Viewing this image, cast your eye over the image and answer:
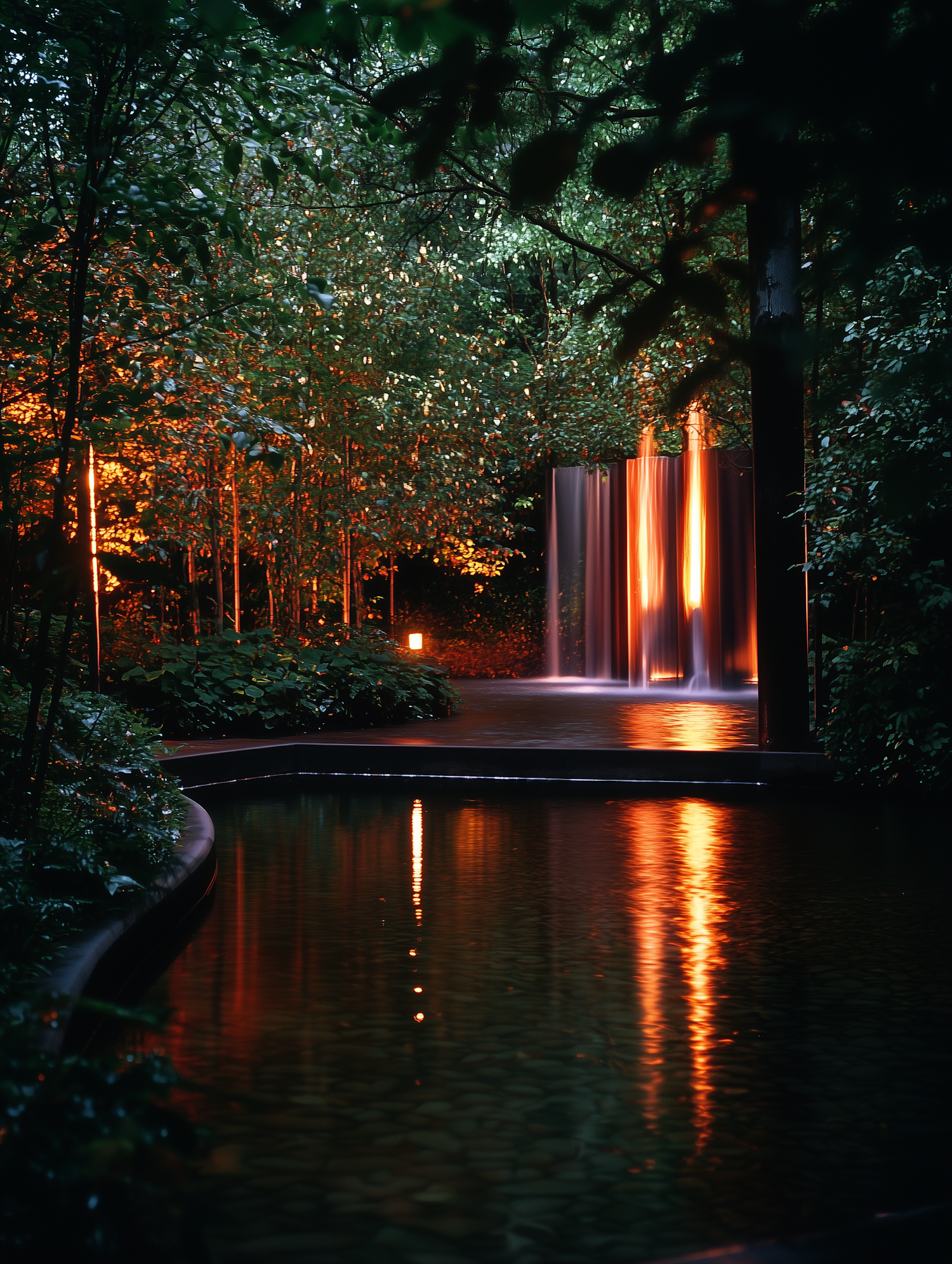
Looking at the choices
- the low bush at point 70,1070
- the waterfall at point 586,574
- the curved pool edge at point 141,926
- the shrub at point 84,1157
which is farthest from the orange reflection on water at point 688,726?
the shrub at point 84,1157

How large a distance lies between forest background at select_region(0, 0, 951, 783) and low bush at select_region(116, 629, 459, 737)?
0.24 ft

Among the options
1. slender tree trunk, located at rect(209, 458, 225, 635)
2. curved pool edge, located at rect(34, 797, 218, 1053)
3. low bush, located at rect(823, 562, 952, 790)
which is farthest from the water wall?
curved pool edge, located at rect(34, 797, 218, 1053)

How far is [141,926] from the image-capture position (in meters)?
5.65

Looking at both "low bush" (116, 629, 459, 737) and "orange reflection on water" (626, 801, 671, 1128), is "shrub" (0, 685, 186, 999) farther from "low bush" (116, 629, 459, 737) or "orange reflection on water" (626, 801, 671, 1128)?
"low bush" (116, 629, 459, 737)

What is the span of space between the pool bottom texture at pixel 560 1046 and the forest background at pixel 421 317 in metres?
1.46

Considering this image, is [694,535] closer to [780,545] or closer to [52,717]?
[780,545]

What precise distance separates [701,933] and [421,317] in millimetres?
16860

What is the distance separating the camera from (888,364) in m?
8.83

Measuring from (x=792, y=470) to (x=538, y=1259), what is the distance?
909 cm

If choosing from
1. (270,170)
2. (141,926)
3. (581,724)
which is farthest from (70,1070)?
(581,724)

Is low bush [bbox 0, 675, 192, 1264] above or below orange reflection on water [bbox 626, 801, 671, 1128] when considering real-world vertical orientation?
above

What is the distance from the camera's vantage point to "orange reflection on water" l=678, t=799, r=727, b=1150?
423 centimetres

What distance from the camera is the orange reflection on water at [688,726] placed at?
12.2 metres

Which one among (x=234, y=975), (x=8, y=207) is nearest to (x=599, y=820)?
(x=234, y=975)
